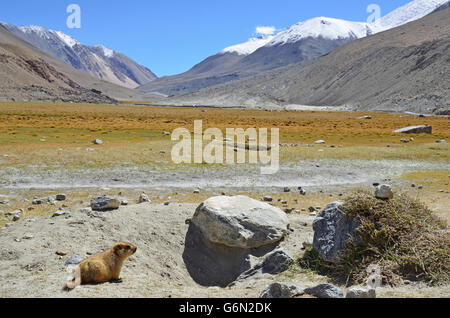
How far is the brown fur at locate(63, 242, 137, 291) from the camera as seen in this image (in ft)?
24.7

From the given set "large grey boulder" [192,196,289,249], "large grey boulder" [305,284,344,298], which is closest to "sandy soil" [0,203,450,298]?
"large grey boulder" [192,196,289,249]

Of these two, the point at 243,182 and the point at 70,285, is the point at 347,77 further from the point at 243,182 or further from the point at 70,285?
the point at 70,285

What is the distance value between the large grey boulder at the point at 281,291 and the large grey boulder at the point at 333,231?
88.3 inches

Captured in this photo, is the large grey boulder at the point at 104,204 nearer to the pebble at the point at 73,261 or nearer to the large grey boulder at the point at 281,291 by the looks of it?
the pebble at the point at 73,261

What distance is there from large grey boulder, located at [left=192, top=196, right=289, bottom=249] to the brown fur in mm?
3409

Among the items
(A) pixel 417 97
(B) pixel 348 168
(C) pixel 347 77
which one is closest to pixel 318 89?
(C) pixel 347 77

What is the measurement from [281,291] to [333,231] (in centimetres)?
314

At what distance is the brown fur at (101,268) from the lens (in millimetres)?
7527

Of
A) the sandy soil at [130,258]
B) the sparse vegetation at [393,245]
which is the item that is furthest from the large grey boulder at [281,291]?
the sparse vegetation at [393,245]

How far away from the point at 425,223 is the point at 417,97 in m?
118

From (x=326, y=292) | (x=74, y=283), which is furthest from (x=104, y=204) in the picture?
(x=326, y=292)

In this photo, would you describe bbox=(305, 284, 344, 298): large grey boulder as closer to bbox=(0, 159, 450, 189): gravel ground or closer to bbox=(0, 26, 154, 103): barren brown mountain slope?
bbox=(0, 159, 450, 189): gravel ground

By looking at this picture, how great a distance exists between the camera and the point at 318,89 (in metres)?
182
